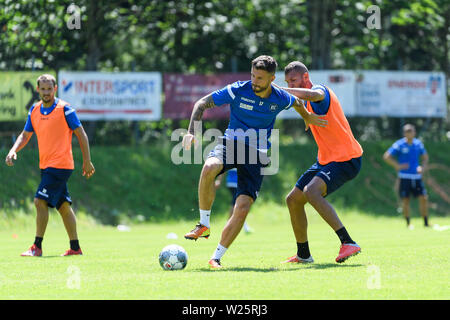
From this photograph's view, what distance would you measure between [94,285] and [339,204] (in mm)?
17041

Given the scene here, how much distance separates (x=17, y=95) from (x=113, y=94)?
2.77 metres

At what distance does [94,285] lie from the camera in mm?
7301

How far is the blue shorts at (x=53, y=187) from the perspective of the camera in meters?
11.0

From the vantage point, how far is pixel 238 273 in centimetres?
809

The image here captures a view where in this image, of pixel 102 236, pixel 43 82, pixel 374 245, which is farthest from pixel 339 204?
pixel 43 82

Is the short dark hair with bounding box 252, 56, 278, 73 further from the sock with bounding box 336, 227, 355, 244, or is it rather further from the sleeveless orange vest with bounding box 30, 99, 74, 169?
the sleeveless orange vest with bounding box 30, 99, 74, 169

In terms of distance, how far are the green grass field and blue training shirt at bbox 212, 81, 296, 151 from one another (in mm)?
1383

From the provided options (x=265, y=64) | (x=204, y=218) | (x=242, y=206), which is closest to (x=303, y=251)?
(x=242, y=206)

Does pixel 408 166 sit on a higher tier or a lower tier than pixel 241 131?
lower

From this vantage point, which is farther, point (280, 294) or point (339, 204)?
point (339, 204)

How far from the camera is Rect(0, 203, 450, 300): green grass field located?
21.9 ft

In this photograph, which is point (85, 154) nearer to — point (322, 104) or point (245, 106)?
point (245, 106)

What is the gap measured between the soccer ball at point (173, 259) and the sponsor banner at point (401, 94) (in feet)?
58.1
